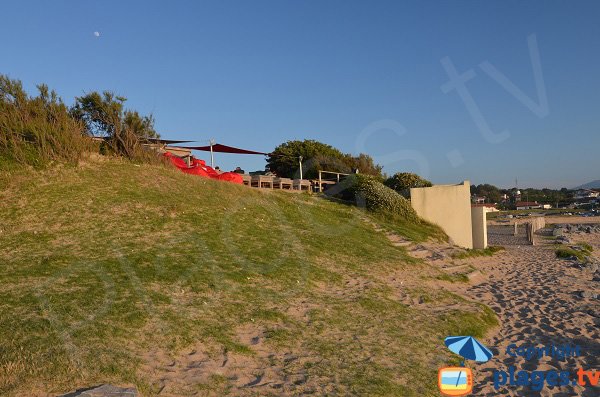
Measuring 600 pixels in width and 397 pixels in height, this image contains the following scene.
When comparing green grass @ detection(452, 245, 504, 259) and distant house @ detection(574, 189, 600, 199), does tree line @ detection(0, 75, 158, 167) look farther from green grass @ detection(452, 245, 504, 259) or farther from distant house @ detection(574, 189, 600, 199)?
distant house @ detection(574, 189, 600, 199)

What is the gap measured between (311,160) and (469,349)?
28.7 metres

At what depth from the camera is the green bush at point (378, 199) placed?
789 inches

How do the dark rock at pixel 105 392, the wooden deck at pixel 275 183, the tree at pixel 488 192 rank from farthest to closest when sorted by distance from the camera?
the tree at pixel 488 192
the wooden deck at pixel 275 183
the dark rock at pixel 105 392

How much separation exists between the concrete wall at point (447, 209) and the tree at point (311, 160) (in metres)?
10.5

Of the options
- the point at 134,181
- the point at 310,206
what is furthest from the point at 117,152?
the point at 310,206

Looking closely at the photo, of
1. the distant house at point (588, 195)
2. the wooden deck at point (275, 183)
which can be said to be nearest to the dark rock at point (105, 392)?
the wooden deck at point (275, 183)

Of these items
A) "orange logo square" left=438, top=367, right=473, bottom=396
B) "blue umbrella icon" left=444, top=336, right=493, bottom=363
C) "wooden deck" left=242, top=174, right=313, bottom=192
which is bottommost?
"orange logo square" left=438, top=367, right=473, bottom=396

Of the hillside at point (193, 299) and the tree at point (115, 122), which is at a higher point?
the tree at point (115, 122)

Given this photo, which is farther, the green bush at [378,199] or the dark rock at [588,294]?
the green bush at [378,199]

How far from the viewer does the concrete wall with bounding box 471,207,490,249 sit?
72.9 ft

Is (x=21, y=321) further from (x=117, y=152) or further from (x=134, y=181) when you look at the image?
(x=117, y=152)

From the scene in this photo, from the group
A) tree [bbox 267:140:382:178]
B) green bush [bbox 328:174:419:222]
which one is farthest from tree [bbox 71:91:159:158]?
tree [bbox 267:140:382:178]

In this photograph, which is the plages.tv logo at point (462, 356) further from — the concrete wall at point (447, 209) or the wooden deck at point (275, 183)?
the concrete wall at point (447, 209)

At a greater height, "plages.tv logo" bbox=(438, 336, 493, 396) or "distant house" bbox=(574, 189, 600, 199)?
"distant house" bbox=(574, 189, 600, 199)
